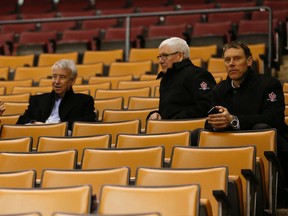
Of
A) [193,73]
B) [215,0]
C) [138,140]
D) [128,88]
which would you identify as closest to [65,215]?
[138,140]

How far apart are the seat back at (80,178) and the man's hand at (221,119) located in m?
0.46

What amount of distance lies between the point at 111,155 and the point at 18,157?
1.08 feet

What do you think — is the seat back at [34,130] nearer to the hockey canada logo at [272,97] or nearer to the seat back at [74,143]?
the seat back at [74,143]

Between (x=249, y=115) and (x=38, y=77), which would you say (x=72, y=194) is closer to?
(x=249, y=115)

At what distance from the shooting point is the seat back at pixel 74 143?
2934mm

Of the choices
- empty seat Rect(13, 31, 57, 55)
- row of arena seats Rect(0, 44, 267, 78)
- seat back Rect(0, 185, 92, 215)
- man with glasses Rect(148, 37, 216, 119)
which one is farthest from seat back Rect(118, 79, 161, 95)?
seat back Rect(0, 185, 92, 215)

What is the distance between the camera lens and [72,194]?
7.20ft

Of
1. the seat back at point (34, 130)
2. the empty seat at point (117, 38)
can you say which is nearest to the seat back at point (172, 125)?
the seat back at point (34, 130)

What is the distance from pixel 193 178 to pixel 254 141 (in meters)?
0.40

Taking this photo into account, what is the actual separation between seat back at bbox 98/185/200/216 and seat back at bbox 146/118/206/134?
2.87 ft

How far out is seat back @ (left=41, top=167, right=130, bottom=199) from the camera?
2.45 m

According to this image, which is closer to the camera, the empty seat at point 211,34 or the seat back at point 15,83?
the seat back at point 15,83

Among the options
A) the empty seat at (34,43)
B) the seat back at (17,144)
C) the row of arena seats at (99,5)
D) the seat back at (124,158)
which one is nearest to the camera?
the seat back at (124,158)

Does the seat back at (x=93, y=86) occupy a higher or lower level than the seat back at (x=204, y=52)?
lower
